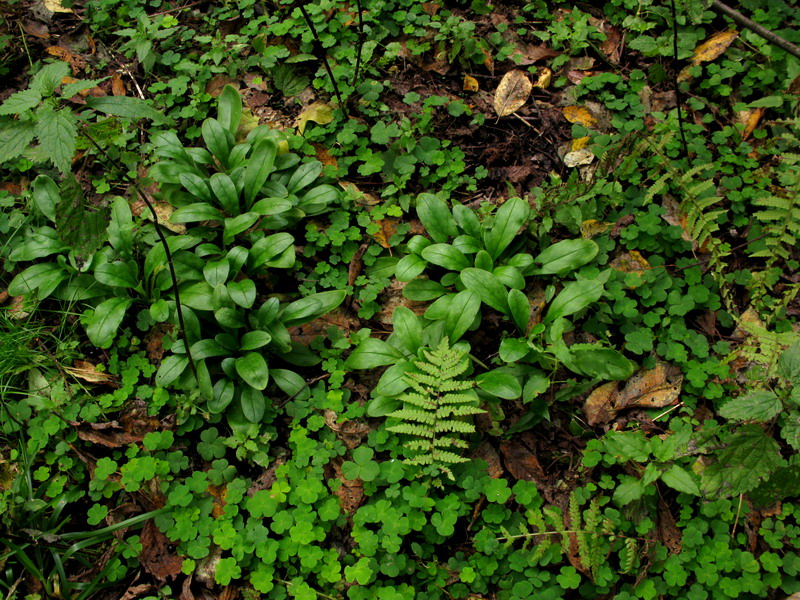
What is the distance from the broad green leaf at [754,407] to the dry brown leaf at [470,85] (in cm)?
289

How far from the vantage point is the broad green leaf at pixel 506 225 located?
143 inches

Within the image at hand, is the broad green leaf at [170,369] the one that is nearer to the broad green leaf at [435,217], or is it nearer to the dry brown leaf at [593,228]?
the broad green leaf at [435,217]

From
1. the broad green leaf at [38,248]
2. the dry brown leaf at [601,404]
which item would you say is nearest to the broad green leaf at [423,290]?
the dry brown leaf at [601,404]

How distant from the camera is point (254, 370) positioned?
3316 mm

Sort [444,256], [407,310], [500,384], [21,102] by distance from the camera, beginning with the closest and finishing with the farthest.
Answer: [21,102] → [500,384] → [407,310] → [444,256]

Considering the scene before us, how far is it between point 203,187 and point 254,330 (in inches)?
40.6

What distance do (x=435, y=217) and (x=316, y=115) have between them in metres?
1.32

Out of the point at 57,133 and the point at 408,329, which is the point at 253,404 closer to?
the point at 408,329

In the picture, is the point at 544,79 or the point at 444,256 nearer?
the point at 444,256

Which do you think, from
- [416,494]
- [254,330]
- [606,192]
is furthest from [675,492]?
[254,330]

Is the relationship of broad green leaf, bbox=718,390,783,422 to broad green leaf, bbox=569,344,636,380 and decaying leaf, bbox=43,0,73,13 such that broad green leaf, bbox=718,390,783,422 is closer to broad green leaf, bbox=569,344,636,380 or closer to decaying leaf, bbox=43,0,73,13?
broad green leaf, bbox=569,344,636,380

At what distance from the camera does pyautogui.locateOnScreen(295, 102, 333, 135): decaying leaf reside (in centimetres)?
432

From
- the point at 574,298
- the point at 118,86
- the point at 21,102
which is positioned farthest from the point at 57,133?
the point at 574,298

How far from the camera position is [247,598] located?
297cm
